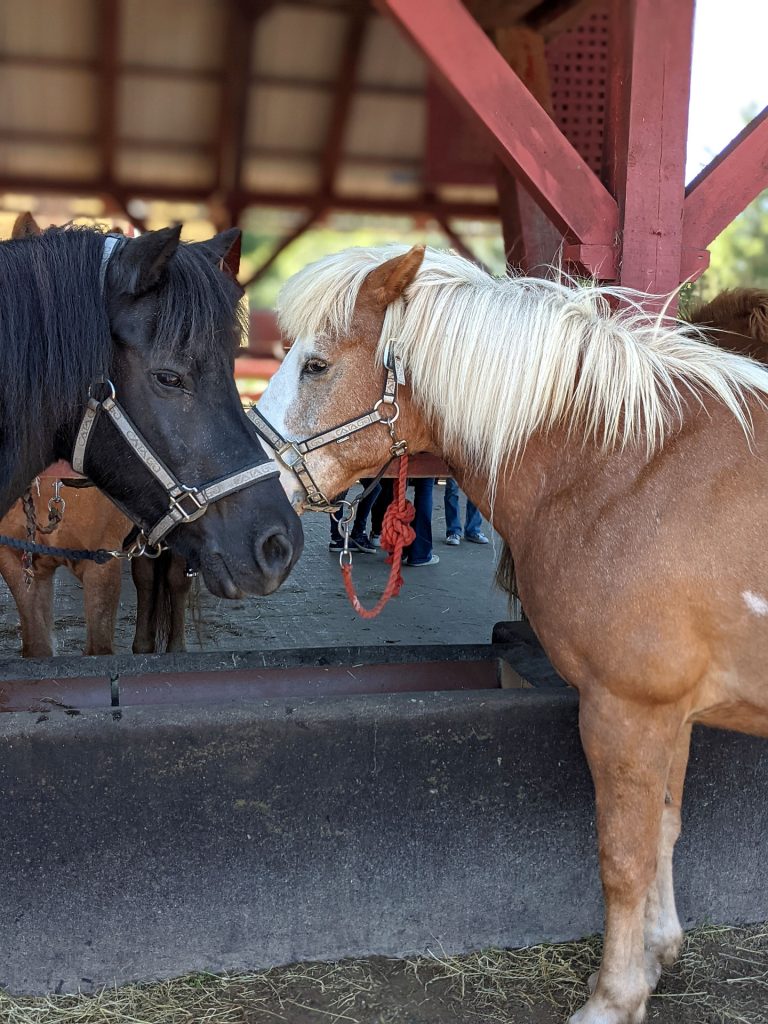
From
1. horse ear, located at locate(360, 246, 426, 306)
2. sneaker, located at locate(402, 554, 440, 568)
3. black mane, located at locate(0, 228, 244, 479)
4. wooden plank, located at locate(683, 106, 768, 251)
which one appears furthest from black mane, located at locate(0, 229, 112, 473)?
sneaker, located at locate(402, 554, 440, 568)

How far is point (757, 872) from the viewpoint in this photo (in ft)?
8.52

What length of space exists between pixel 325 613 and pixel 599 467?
4165 millimetres

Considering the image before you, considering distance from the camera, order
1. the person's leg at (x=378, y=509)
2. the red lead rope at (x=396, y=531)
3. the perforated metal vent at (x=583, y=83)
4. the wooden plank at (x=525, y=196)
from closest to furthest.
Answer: the red lead rope at (x=396, y=531) < the wooden plank at (x=525, y=196) < the perforated metal vent at (x=583, y=83) < the person's leg at (x=378, y=509)

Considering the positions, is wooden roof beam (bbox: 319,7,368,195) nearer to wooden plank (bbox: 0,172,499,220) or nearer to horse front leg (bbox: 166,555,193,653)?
wooden plank (bbox: 0,172,499,220)

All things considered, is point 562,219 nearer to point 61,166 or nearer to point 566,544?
point 566,544

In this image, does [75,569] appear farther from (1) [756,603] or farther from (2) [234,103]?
(2) [234,103]

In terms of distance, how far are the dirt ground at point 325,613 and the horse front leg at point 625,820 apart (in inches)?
123

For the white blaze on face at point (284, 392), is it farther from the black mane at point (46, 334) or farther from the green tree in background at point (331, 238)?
the green tree in background at point (331, 238)

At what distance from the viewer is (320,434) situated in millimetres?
2141

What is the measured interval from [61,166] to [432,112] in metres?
4.17

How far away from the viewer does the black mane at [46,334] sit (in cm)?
180

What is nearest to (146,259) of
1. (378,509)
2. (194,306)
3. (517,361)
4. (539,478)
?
(194,306)

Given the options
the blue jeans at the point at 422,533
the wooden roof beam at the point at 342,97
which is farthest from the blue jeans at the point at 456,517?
the wooden roof beam at the point at 342,97

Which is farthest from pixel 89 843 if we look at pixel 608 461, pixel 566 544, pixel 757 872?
pixel 757 872
